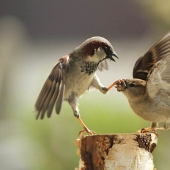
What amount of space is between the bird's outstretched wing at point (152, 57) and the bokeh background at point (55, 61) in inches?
26.2

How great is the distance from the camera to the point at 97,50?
1.21 meters

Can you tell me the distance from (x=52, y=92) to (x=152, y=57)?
0.32m

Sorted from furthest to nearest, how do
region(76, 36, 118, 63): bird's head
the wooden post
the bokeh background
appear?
the bokeh background
region(76, 36, 118, 63): bird's head
the wooden post

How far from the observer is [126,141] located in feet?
3.22

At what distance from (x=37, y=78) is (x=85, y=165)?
1.21m

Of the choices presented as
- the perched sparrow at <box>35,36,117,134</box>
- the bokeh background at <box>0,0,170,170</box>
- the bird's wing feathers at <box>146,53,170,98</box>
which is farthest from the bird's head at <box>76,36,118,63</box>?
the bokeh background at <box>0,0,170,170</box>

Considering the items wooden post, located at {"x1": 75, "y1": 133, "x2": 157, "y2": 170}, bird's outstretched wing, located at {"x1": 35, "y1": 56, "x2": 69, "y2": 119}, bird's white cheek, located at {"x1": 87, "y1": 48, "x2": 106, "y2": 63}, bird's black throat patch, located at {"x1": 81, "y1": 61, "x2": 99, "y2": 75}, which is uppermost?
bird's white cheek, located at {"x1": 87, "y1": 48, "x2": 106, "y2": 63}

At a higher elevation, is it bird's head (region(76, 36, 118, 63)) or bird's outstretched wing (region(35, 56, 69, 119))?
bird's head (region(76, 36, 118, 63))

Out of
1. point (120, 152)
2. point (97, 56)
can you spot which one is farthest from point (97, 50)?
point (120, 152)

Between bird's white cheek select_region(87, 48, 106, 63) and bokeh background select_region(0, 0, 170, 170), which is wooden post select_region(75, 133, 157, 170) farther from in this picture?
bokeh background select_region(0, 0, 170, 170)

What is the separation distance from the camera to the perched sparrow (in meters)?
1.16

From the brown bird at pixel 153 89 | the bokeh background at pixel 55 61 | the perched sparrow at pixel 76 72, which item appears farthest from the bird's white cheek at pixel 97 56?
the bokeh background at pixel 55 61

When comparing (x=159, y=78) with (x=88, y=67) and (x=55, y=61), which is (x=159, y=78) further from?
(x=55, y=61)

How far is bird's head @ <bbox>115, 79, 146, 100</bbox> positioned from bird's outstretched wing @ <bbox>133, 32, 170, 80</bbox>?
1.7 inches
